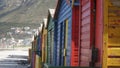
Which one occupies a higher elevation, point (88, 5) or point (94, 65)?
point (88, 5)

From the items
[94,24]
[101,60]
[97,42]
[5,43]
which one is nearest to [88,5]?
[94,24]

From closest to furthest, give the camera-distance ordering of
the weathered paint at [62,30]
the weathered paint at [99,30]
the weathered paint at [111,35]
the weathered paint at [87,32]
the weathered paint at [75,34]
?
1. the weathered paint at [111,35]
2. the weathered paint at [99,30]
3. the weathered paint at [87,32]
4. the weathered paint at [75,34]
5. the weathered paint at [62,30]

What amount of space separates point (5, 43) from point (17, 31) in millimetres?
14784

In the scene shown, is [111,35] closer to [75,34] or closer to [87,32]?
[87,32]

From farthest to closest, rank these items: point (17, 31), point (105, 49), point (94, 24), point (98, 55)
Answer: point (17, 31) → point (94, 24) → point (98, 55) → point (105, 49)

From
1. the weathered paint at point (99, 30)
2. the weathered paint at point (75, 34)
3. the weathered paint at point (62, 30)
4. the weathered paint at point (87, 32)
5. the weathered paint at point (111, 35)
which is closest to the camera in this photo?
the weathered paint at point (111, 35)

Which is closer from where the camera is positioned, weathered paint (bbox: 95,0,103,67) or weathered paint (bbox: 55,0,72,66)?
weathered paint (bbox: 95,0,103,67)

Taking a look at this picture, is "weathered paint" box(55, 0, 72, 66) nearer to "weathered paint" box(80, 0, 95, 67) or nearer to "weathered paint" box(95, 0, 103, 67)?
"weathered paint" box(80, 0, 95, 67)

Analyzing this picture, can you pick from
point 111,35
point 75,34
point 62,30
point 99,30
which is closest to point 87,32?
point 99,30

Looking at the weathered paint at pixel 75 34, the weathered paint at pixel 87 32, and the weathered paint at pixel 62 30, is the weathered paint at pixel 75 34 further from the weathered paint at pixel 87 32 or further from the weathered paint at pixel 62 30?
the weathered paint at pixel 87 32

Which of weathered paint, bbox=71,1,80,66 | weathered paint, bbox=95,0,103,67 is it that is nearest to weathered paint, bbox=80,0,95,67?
weathered paint, bbox=95,0,103,67

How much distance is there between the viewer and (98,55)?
7.59 meters

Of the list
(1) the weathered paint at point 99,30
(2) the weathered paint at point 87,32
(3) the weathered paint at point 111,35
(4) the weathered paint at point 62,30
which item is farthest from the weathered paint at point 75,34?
(3) the weathered paint at point 111,35

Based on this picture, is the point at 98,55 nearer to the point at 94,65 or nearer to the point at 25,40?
the point at 94,65
